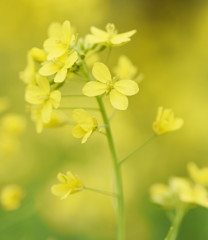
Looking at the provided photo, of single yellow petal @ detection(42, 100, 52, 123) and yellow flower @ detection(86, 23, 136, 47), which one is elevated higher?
yellow flower @ detection(86, 23, 136, 47)

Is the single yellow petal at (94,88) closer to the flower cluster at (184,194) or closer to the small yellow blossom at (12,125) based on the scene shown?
the flower cluster at (184,194)

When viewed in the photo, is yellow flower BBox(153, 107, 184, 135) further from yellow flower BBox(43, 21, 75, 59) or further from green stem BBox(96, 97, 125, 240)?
yellow flower BBox(43, 21, 75, 59)

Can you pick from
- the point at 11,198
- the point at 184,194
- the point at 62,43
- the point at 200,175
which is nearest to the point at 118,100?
the point at 62,43

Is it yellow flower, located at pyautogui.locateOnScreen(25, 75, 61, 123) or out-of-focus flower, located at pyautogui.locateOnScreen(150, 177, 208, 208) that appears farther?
out-of-focus flower, located at pyautogui.locateOnScreen(150, 177, 208, 208)

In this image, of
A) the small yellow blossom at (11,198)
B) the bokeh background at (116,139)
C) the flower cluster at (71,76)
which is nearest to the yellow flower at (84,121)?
the flower cluster at (71,76)

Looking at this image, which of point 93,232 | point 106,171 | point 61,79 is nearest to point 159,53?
point 106,171

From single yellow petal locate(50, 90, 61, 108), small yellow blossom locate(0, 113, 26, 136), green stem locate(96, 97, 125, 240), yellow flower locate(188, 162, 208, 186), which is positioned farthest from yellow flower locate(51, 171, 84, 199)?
small yellow blossom locate(0, 113, 26, 136)
